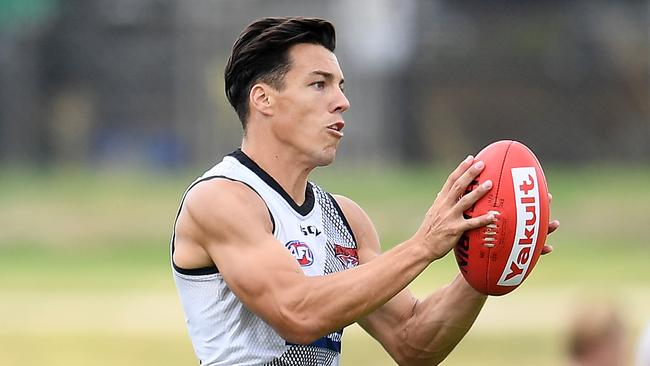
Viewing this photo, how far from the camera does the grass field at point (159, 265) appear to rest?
1738 cm

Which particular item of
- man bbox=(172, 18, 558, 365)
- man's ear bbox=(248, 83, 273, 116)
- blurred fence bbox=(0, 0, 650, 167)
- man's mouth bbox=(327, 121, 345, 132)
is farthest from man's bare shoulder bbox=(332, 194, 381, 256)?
blurred fence bbox=(0, 0, 650, 167)

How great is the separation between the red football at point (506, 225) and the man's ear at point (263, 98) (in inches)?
34.5

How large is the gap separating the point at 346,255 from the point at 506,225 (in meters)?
0.78

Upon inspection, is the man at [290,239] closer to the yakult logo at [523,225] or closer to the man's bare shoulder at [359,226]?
the man's bare shoulder at [359,226]

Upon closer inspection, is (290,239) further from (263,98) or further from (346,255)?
(263,98)

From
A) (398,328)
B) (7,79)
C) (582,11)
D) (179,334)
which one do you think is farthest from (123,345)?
(582,11)

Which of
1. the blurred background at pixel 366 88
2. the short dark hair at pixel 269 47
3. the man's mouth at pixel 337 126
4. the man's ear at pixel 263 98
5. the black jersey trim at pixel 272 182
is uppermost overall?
the blurred background at pixel 366 88

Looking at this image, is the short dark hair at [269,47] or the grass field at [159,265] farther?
the grass field at [159,265]

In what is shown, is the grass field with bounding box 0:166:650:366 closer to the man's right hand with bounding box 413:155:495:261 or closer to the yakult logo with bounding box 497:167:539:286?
the yakult logo with bounding box 497:167:539:286

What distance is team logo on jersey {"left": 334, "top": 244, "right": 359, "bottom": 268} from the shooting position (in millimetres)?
5934

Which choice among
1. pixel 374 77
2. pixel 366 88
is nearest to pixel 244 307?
pixel 366 88

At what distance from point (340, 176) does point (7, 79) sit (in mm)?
11326

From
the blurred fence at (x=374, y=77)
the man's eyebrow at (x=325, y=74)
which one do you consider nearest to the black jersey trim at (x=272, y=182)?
the man's eyebrow at (x=325, y=74)

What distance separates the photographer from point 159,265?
89.8ft
